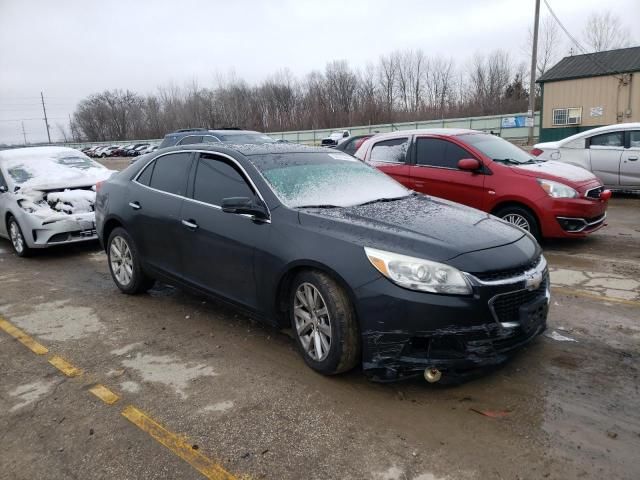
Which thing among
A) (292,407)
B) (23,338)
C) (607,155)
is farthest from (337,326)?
(607,155)

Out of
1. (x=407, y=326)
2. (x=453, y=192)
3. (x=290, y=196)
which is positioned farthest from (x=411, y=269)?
(x=453, y=192)

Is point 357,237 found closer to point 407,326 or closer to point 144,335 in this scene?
point 407,326

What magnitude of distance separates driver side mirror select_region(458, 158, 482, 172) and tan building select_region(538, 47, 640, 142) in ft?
73.5

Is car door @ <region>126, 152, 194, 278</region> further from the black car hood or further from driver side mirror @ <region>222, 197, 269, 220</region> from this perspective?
the black car hood

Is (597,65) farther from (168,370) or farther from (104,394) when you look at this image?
(104,394)

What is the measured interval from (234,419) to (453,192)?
208 inches

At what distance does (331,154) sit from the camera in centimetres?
496

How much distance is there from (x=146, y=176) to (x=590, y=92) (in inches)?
1047

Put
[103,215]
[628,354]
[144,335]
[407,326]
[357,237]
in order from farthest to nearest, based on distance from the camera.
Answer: [103,215], [144,335], [628,354], [357,237], [407,326]

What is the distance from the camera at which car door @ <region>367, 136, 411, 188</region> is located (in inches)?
315

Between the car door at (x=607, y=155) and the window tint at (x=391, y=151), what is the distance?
5.06 m

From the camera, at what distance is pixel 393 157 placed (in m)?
8.23

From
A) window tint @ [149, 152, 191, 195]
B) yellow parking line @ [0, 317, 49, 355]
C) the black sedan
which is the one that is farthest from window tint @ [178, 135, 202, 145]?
yellow parking line @ [0, 317, 49, 355]

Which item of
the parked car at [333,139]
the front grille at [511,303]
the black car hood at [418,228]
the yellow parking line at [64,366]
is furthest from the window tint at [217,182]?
the parked car at [333,139]
